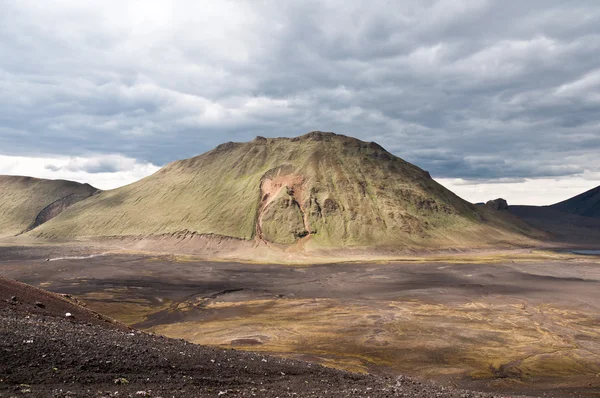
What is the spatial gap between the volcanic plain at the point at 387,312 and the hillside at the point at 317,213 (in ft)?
154

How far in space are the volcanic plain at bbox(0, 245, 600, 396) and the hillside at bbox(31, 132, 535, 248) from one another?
4698 centimetres

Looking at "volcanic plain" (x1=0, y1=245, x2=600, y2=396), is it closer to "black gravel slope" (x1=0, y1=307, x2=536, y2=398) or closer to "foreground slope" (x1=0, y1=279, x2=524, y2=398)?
"black gravel slope" (x1=0, y1=307, x2=536, y2=398)

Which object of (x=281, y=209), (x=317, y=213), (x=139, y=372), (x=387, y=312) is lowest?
(x=387, y=312)

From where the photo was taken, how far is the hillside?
155 meters

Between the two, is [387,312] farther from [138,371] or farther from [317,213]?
[317,213]

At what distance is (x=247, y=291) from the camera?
237ft

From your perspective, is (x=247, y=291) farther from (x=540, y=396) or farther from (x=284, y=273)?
(x=540, y=396)

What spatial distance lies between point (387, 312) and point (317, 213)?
4413 inches

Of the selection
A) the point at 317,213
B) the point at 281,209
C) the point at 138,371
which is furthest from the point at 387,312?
the point at 281,209

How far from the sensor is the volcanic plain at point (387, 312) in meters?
31.8

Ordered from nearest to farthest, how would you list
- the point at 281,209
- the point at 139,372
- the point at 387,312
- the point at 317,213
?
1. the point at 139,372
2. the point at 387,312
3. the point at 317,213
4. the point at 281,209

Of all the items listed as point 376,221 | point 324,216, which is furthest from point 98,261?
point 376,221

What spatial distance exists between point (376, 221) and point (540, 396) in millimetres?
136097

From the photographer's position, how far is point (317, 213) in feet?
540
